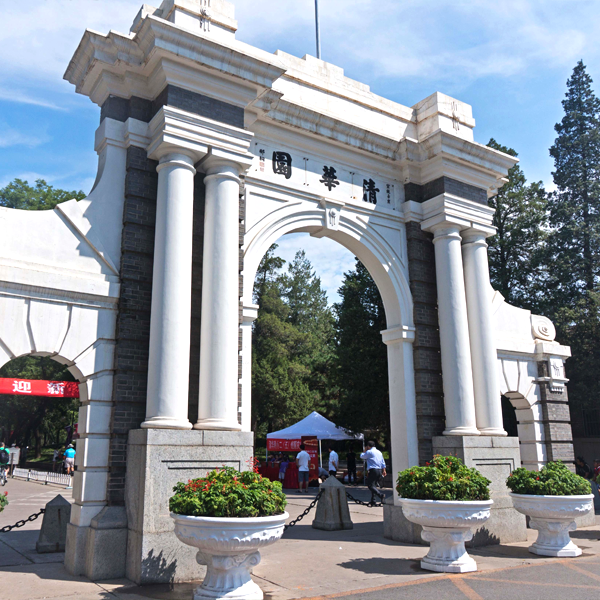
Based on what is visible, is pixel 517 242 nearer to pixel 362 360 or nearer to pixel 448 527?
pixel 362 360

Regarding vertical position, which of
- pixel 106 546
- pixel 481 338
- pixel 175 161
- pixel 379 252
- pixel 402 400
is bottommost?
pixel 106 546

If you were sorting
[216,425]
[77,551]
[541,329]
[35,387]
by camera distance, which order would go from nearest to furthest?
[77,551], [216,425], [541,329], [35,387]

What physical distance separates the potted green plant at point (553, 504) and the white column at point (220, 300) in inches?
184

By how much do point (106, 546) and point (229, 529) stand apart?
89.0 inches

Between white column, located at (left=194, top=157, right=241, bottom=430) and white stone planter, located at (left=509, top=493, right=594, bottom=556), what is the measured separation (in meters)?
4.70

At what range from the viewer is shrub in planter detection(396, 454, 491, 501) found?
7.44 metres

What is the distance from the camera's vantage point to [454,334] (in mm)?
10547

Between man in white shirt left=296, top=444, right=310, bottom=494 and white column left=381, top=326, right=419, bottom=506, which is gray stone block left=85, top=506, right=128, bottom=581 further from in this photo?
man in white shirt left=296, top=444, right=310, bottom=494

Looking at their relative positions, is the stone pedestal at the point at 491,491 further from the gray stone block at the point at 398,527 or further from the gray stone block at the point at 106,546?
the gray stone block at the point at 106,546

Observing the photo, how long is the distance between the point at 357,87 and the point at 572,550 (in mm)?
8941

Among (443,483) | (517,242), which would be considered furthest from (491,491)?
(517,242)

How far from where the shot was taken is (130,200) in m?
8.21

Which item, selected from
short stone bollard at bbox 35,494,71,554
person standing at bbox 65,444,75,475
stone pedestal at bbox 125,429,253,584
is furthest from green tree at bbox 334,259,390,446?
stone pedestal at bbox 125,429,253,584

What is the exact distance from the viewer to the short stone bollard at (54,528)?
8.54 metres
